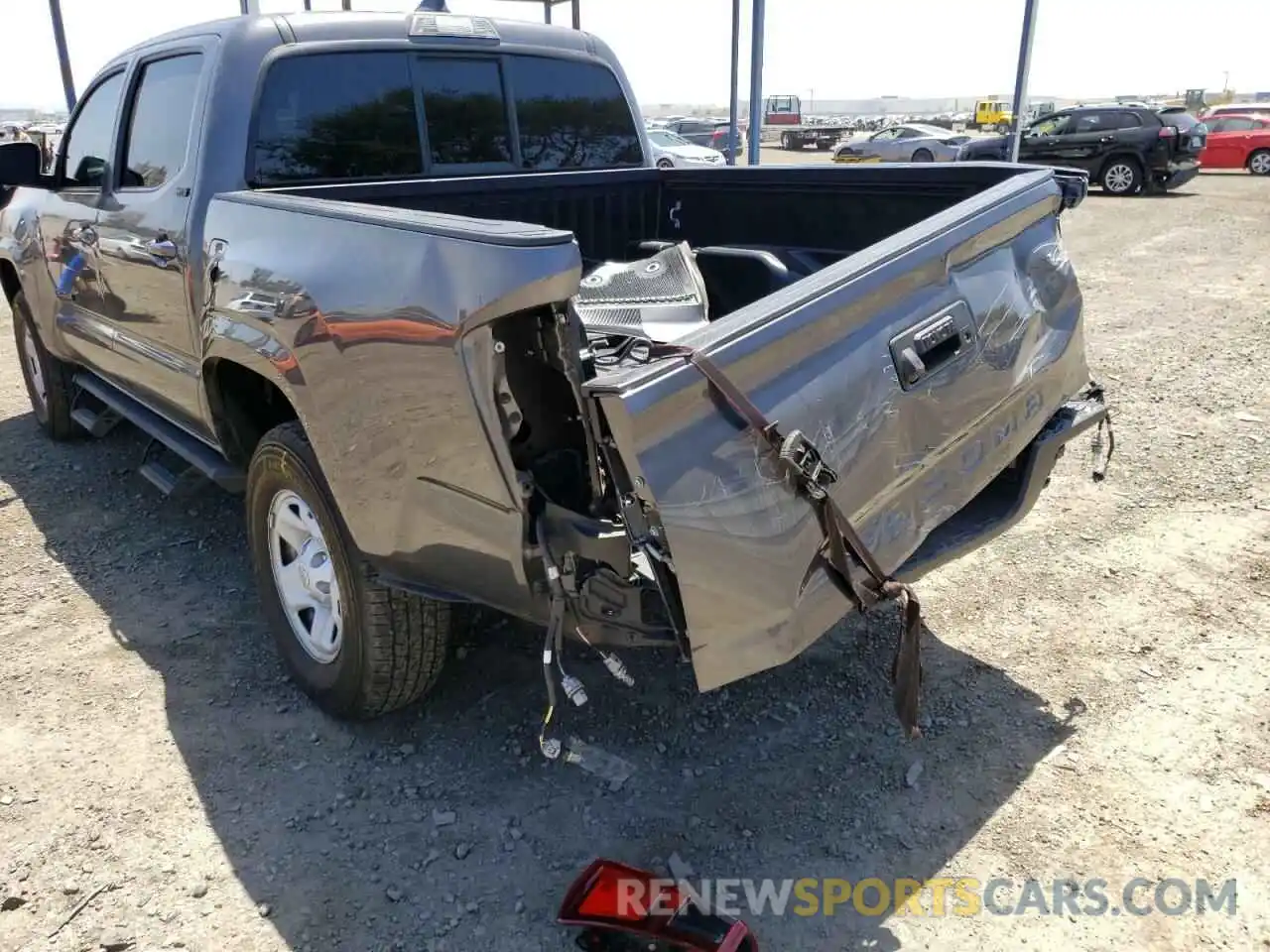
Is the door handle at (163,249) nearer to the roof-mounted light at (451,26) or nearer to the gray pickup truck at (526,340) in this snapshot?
the gray pickup truck at (526,340)

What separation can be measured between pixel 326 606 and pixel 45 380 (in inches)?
141

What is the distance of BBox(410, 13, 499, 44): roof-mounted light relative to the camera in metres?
3.84

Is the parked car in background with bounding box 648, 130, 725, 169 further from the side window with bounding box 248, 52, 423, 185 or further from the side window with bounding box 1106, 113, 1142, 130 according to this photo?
the side window with bounding box 248, 52, 423, 185

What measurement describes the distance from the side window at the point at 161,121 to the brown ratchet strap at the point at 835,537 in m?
2.47

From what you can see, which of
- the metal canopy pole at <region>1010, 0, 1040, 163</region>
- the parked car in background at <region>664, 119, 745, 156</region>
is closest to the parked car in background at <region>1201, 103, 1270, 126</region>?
the parked car in background at <region>664, 119, 745, 156</region>

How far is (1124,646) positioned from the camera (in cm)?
339

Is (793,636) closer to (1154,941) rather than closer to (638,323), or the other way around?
(1154,941)

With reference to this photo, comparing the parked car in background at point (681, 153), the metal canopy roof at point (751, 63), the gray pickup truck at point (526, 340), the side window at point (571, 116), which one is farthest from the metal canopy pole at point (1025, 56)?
the gray pickup truck at point (526, 340)

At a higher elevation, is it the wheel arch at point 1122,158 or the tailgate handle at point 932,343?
the tailgate handle at point 932,343

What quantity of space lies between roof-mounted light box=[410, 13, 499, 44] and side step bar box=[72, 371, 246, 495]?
179 cm

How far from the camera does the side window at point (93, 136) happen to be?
4219 mm

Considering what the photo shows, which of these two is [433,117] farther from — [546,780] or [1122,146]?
[1122,146]

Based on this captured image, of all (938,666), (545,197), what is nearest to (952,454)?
(938,666)

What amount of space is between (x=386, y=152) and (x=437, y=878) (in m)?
2.65
